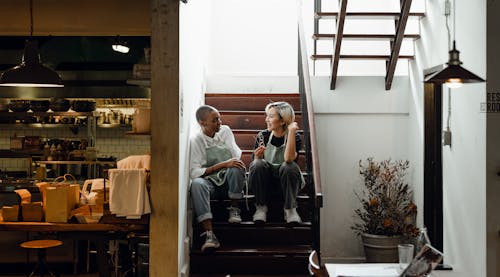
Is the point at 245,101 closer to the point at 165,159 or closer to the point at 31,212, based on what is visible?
the point at 165,159

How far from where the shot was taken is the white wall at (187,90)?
18.4 feet

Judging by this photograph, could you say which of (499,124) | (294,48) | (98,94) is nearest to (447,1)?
(499,124)

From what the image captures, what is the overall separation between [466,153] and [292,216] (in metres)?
1.71

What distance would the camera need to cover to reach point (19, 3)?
21.4ft

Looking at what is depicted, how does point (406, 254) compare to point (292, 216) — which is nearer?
point (406, 254)

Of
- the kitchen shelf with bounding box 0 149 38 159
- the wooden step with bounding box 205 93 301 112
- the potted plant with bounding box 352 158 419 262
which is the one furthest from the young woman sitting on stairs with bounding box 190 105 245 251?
the kitchen shelf with bounding box 0 149 38 159

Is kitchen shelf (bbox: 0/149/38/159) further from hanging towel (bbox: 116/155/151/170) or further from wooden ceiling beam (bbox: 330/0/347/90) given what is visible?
wooden ceiling beam (bbox: 330/0/347/90)

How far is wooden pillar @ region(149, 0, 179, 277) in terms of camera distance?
532 cm

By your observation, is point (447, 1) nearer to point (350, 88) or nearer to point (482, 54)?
point (482, 54)

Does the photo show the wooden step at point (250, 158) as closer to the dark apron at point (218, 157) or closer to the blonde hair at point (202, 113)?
the dark apron at point (218, 157)

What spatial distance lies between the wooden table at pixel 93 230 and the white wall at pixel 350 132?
2944 millimetres

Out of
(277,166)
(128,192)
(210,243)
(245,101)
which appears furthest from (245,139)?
(128,192)

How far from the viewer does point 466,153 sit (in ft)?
19.2

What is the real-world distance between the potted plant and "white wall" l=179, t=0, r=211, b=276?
2.14 meters
